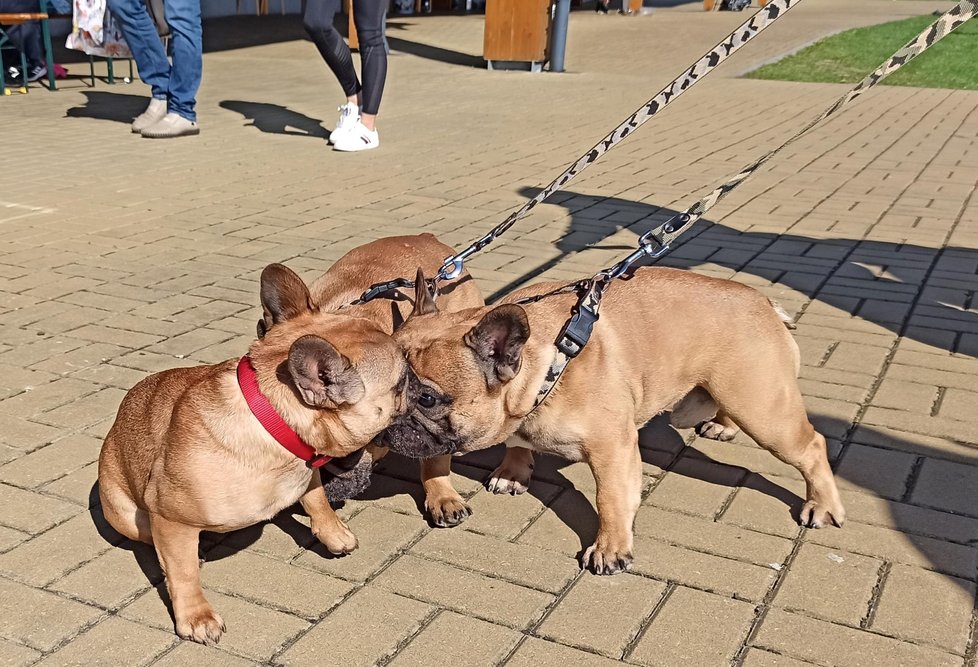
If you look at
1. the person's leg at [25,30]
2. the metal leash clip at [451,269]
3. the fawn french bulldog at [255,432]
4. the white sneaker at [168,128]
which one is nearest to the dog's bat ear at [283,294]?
the fawn french bulldog at [255,432]

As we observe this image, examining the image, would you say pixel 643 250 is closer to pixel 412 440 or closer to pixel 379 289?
pixel 379 289

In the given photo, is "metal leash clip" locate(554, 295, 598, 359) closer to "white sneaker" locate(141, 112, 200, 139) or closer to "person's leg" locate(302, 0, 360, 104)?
"person's leg" locate(302, 0, 360, 104)

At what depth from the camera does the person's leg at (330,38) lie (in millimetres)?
10219

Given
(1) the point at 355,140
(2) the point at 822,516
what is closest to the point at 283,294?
(2) the point at 822,516

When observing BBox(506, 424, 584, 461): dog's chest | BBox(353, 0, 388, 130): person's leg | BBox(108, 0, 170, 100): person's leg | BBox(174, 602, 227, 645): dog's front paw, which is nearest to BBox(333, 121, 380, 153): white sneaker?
BBox(353, 0, 388, 130): person's leg

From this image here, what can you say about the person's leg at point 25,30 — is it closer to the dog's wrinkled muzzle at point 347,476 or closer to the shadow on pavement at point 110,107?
the shadow on pavement at point 110,107

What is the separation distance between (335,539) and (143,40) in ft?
29.3

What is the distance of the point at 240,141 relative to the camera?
11.5 meters

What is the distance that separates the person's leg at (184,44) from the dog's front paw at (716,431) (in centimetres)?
798

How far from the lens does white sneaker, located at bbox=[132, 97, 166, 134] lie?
11.5 m

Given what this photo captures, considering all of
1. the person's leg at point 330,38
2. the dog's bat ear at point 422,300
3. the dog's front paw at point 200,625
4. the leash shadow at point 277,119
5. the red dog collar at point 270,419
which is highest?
the person's leg at point 330,38

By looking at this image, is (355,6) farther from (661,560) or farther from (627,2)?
(627,2)

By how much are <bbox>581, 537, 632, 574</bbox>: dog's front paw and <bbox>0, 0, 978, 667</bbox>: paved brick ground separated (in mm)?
44

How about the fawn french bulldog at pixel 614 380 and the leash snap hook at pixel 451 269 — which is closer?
the fawn french bulldog at pixel 614 380
